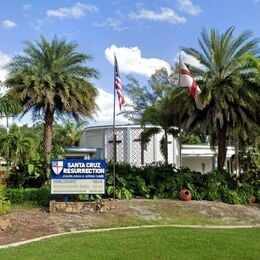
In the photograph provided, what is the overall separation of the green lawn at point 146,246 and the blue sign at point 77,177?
3614 millimetres

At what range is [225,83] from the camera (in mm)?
19828

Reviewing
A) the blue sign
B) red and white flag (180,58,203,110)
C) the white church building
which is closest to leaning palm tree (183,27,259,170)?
red and white flag (180,58,203,110)

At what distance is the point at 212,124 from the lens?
2069 cm

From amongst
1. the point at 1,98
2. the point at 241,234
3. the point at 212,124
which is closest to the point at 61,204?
the point at 1,98

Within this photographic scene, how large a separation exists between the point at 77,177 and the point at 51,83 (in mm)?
6074

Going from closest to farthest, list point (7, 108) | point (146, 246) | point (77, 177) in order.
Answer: point (146, 246), point (7, 108), point (77, 177)

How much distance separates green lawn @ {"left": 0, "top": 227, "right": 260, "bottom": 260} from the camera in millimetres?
9680

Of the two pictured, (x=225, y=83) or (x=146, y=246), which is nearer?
(x=146, y=246)

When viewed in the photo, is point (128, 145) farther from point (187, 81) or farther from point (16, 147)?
point (187, 81)

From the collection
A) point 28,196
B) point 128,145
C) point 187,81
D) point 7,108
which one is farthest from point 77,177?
point 128,145

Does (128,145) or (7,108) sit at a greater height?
(7,108)

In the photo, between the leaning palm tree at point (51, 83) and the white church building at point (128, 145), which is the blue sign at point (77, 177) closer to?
the leaning palm tree at point (51, 83)

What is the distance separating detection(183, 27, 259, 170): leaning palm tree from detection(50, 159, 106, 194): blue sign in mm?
5908

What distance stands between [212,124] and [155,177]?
3975 millimetres
